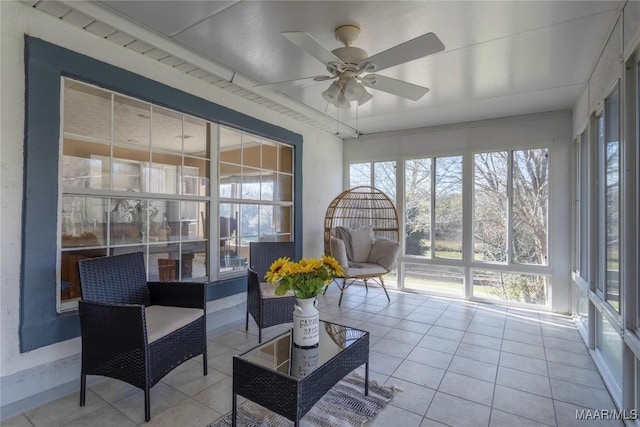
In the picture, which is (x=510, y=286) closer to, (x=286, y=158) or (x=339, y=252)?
(x=339, y=252)

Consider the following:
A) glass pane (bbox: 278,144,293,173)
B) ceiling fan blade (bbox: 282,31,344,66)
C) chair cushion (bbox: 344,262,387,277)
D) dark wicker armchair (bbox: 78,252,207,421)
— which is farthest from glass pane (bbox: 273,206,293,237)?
ceiling fan blade (bbox: 282,31,344,66)

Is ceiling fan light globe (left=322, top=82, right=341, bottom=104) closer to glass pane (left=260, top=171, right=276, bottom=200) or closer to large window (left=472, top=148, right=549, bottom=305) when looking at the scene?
glass pane (left=260, top=171, right=276, bottom=200)

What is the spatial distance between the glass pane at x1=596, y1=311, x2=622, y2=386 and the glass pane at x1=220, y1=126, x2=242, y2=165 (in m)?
3.57

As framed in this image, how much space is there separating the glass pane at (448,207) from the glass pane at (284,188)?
2206 millimetres

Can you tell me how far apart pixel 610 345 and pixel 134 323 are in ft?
10.8

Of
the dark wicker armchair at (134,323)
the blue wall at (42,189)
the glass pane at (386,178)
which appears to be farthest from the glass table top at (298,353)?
the glass pane at (386,178)

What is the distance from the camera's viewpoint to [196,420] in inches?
72.1

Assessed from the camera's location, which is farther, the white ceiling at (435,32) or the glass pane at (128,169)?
the glass pane at (128,169)

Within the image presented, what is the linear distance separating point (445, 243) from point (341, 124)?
235cm

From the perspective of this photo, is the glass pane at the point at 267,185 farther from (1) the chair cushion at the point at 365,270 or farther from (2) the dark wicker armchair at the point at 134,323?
(2) the dark wicker armchair at the point at 134,323

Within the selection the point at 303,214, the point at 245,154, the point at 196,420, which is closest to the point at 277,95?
the point at 245,154

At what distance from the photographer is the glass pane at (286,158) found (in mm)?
4254

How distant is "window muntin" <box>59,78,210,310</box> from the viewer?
227cm

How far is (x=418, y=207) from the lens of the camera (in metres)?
4.93
